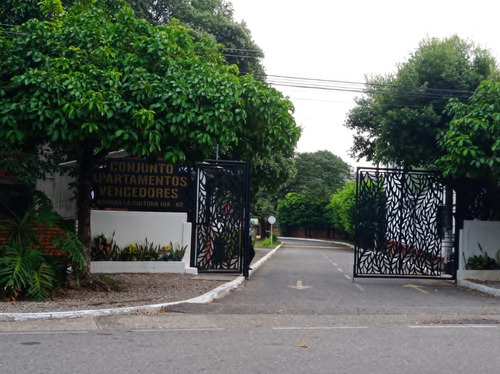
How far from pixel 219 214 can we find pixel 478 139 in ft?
24.4

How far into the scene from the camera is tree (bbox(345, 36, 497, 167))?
19.6 m

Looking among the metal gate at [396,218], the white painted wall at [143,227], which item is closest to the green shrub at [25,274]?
the white painted wall at [143,227]

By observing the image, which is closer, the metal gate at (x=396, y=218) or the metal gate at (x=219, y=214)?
the metal gate at (x=219, y=214)

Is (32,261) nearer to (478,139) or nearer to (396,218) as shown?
(396,218)

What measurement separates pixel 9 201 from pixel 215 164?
5833mm

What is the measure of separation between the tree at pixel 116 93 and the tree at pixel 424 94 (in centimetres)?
829

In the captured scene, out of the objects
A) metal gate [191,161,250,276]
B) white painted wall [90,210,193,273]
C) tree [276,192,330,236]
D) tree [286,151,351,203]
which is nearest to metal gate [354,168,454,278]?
metal gate [191,161,250,276]

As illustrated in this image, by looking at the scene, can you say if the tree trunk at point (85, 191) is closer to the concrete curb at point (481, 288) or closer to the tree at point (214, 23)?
the concrete curb at point (481, 288)

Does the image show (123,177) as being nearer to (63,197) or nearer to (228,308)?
(63,197)

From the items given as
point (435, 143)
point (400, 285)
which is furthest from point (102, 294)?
point (435, 143)

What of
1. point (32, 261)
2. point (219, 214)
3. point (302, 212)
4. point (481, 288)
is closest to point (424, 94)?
point (481, 288)

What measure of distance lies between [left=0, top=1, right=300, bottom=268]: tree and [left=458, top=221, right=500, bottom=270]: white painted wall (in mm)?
8187

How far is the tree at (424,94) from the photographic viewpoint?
1962 centimetres

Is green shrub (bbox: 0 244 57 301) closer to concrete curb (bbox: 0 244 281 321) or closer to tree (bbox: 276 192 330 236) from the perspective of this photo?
concrete curb (bbox: 0 244 281 321)
